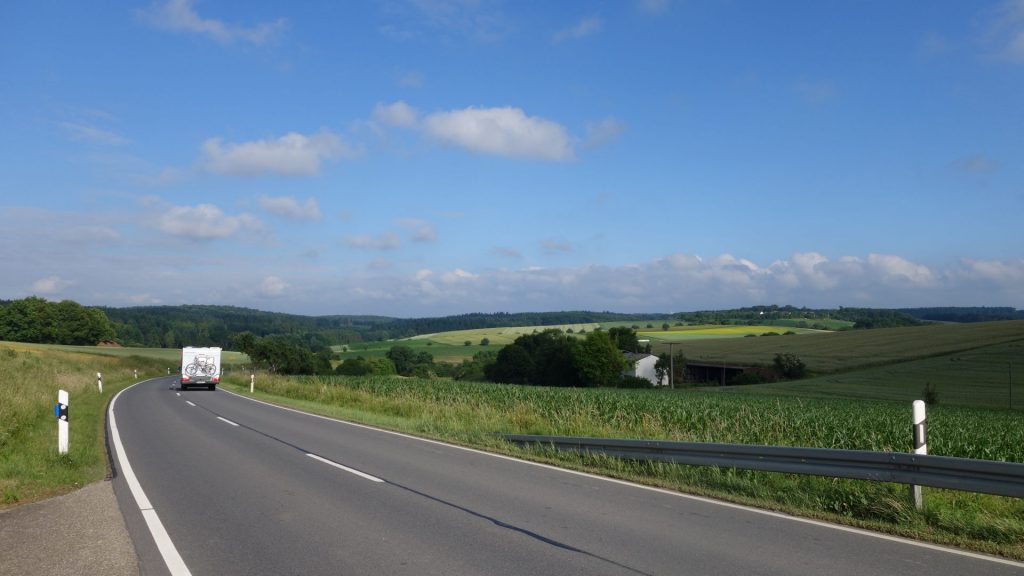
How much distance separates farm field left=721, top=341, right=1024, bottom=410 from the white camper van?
40.3m

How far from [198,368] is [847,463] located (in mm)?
44739

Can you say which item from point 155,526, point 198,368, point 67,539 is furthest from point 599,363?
point 67,539

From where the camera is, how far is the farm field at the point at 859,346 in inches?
2911

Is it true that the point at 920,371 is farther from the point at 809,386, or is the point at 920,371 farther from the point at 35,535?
the point at 35,535

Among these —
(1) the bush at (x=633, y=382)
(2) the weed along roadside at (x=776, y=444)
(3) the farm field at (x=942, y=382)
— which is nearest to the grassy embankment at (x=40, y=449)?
(2) the weed along roadside at (x=776, y=444)

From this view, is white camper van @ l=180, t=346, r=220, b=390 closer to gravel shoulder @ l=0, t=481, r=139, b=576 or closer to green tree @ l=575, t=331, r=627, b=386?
gravel shoulder @ l=0, t=481, r=139, b=576

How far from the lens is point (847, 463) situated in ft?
27.7

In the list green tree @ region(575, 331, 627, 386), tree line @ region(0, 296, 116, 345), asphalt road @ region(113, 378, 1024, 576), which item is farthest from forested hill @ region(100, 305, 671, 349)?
asphalt road @ region(113, 378, 1024, 576)

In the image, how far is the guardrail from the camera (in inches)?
273

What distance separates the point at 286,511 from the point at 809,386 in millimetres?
59908

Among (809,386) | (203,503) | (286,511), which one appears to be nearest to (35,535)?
(203,503)

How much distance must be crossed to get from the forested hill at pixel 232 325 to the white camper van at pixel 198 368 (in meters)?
85.0

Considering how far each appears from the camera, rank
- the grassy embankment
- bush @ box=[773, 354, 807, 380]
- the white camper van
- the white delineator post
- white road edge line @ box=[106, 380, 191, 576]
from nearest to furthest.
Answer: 1. white road edge line @ box=[106, 380, 191, 576]
2. the white delineator post
3. the grassy embankment
4. the white camper van
5. bush @ box=[773, 354, 807, 380]

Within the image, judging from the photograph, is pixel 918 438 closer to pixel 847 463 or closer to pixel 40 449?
pixel 847 463
